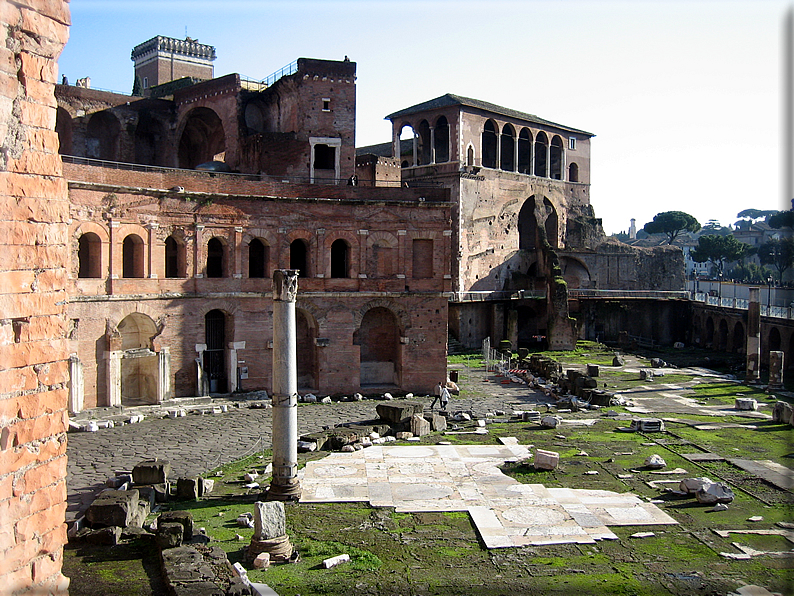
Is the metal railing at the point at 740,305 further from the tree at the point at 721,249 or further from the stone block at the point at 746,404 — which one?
the tree at the point at 721,249

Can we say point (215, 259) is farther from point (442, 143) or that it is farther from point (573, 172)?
point (573, 172)

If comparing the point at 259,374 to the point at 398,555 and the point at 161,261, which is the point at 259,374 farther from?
the point at 398,555

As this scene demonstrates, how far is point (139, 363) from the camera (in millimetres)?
22578

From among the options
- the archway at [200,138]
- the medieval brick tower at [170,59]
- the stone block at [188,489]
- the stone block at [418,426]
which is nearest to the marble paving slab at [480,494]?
the stone block at [418,426]

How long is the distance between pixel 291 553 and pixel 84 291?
42.0 ft

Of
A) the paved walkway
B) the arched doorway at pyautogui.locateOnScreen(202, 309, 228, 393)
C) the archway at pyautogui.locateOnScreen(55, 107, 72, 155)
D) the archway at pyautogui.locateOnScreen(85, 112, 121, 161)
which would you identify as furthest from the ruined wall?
the archway at pyautogui.locateOnScreen(85, 112, 121, 161)

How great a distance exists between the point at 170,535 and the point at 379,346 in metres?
16.0

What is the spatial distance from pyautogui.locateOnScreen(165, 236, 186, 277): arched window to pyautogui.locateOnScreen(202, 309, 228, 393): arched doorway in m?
1.78

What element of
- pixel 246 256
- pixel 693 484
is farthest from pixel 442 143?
pixel 693 484

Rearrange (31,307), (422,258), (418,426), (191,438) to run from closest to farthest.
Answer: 1. (31,307)
2. (191,438)
3. (418,426)
4. (422,258)

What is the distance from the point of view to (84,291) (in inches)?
807

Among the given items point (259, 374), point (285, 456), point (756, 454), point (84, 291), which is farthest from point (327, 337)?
point (756, 454)

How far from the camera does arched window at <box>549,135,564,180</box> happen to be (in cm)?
4797

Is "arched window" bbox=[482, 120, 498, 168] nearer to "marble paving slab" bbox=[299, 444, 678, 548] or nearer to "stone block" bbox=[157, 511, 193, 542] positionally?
"marble paving slab" bbox=[299, 444, 678, 548]
